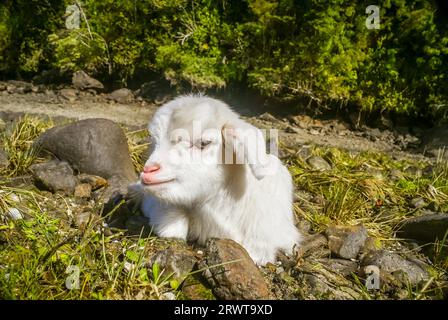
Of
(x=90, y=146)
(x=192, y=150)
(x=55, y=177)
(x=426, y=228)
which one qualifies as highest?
(x=192, y=150)

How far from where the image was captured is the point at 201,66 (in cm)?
857

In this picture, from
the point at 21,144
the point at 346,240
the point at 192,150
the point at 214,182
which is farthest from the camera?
the point at 21,144

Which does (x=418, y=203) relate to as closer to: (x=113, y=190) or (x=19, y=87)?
(x=113, y=190)

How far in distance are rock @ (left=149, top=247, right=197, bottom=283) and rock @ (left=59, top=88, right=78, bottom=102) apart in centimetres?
654

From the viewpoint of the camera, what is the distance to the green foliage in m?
7.70

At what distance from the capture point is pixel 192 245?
365 cm

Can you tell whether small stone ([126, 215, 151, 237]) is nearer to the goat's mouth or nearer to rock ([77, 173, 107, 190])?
rock ([77, 173, 107, 190])

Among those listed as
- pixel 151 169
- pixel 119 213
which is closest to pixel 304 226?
pixel 119 213

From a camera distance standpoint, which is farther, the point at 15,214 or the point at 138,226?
the point at 138,226

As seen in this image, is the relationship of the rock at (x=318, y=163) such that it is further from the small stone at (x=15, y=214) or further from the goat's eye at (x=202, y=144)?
the small stone at (x=15, y=214)

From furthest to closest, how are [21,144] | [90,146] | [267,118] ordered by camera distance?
[267,118] < [21,144] < [90,146]

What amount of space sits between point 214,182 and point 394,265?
5.86 feet

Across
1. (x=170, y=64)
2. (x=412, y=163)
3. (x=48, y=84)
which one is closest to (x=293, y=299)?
(x=412, y=163)
